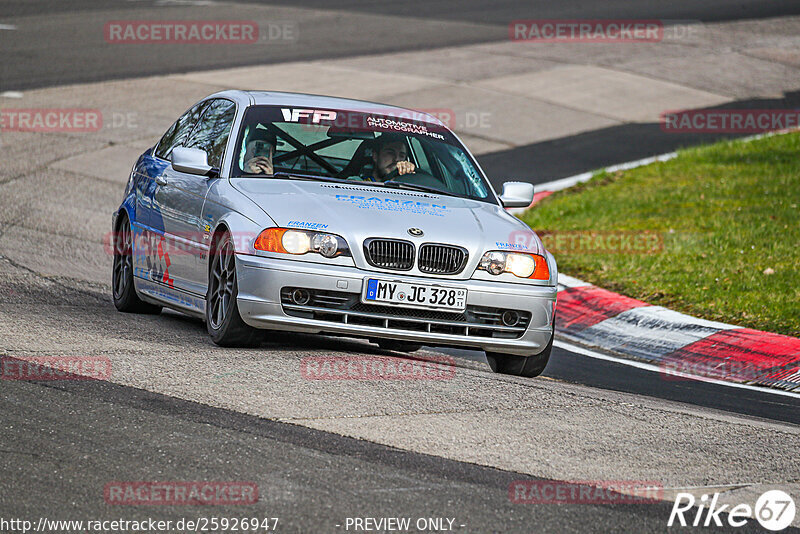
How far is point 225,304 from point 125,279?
6.60 feet

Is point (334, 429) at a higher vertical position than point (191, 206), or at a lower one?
lower

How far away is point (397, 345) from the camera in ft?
25.6

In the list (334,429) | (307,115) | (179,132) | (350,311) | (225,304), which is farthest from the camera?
(179,132)

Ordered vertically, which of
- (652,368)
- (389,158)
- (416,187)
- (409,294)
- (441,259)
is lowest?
(652,368)

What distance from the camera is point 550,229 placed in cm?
1338

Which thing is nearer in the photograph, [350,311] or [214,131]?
[350,311]

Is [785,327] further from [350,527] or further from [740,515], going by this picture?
[350,527]

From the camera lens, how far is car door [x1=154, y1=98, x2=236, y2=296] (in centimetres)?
778

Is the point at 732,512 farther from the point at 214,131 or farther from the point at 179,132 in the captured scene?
the point at 179,132

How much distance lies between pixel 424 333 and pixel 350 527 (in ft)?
9.06

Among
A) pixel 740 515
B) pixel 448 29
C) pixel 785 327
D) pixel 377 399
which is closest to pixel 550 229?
pixel 785 327

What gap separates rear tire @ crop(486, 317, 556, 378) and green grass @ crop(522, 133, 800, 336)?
2.56m

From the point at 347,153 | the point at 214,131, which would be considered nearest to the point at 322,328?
the point at 347,153

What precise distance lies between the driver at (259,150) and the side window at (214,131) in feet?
0.68
